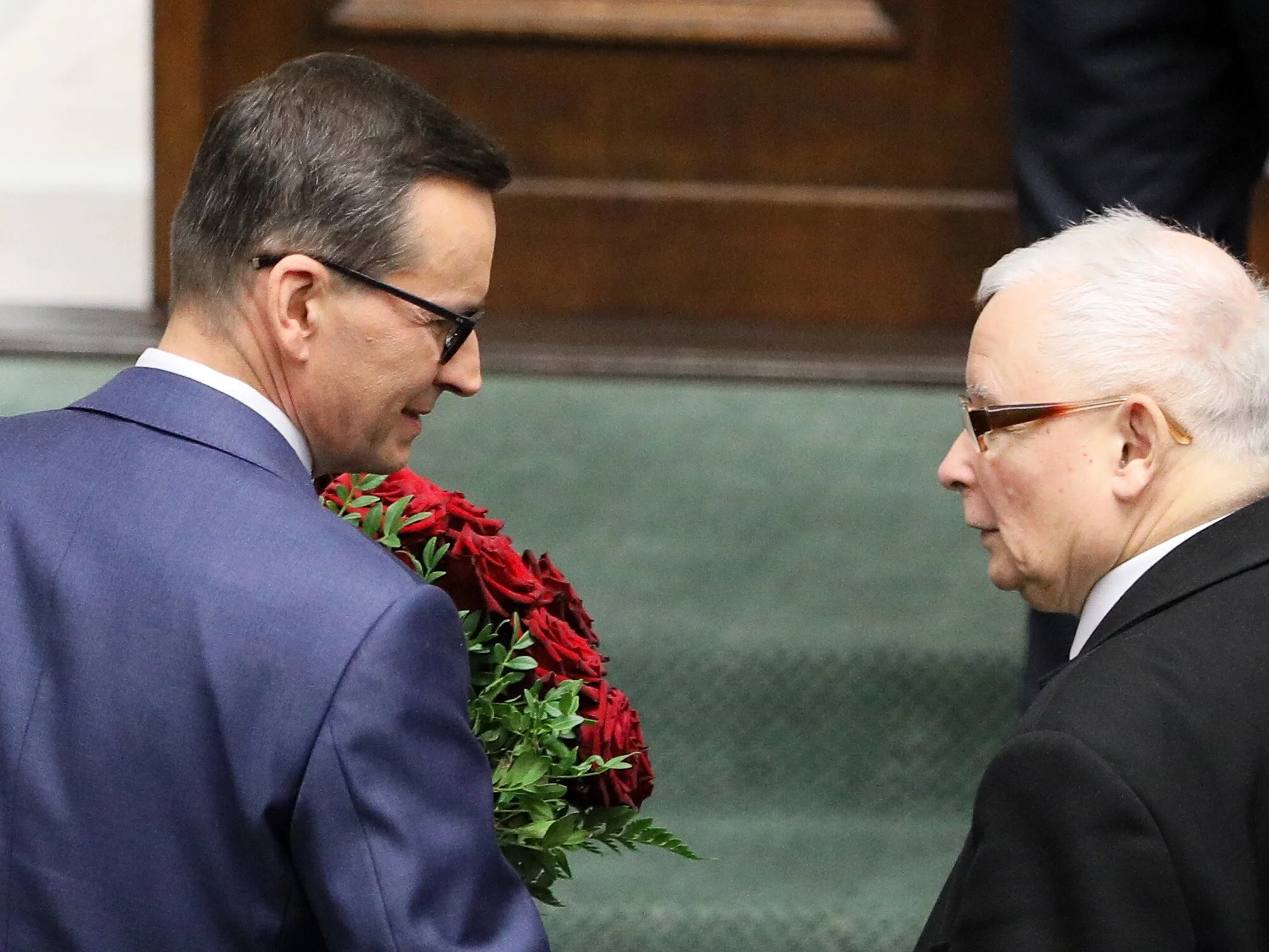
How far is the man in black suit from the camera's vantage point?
1314mm

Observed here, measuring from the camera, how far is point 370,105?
145 centimetres

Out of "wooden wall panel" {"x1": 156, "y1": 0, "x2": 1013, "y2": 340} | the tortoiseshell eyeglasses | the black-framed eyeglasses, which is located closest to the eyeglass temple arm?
the black-framed eyeglasses

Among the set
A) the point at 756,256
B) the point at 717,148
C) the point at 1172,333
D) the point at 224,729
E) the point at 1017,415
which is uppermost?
the point at 1172,333

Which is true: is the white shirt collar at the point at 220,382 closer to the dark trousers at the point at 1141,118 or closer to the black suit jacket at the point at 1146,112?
the dark trousers at the point at 1141,118

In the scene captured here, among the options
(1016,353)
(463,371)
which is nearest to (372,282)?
(463,371)

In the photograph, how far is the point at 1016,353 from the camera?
1631mm

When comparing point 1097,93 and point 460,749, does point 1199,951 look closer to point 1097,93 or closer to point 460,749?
point 460,749

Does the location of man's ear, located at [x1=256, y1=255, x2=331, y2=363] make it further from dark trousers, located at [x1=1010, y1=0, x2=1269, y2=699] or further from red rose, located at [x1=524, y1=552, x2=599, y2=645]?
dark trousers, located at [x1=1010, y1=0, x2=1269, y2=699]

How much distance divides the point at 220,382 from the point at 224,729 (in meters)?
0.29

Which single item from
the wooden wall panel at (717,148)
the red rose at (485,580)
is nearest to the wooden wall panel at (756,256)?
the wooden wall panel at (717,148)

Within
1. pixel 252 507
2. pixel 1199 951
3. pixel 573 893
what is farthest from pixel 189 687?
pixel 573 893

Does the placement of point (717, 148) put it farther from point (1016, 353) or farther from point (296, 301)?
point (296, 301)

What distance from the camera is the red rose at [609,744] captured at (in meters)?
1.55

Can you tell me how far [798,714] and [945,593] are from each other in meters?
0.40
